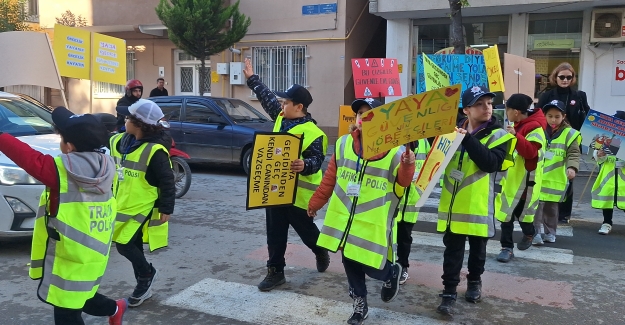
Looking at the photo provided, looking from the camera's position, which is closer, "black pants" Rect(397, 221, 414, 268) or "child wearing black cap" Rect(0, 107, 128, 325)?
"child wearing black cap" Rect(0, 107, 128, 325)

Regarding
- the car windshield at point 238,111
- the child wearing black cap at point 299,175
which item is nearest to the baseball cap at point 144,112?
the child wearing black cap at point 299,175

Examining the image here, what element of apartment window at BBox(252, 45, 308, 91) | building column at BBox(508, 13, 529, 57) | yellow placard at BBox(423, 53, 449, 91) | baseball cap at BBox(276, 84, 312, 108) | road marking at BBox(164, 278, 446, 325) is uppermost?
building column at BBox(508, 13, 529, 57)

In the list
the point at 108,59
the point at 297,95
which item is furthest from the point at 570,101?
the point at 108,59

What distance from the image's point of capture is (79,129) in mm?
Result: 3203

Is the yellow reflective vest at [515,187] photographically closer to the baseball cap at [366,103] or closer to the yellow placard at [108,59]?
the baseball cap at [366,103]

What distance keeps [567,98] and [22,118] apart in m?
6.85

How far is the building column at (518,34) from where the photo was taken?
14398 mm

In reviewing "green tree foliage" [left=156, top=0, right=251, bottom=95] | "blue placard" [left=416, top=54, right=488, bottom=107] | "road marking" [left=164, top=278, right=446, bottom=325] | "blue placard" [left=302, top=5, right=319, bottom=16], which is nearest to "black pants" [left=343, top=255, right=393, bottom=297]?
"road marking" [left=164, top=278, right=446, bottom=325]

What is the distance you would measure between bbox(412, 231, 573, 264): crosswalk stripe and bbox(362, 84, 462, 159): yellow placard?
117 inches

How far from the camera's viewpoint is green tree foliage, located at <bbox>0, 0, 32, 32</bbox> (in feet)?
63.6

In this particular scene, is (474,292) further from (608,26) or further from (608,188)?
(608,26)

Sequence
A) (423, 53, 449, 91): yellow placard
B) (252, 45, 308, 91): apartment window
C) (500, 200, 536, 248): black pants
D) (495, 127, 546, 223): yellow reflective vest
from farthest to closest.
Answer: (252, 45, 308, 91): apartment window < (423, 53, 449, 91): yellow placard < (500, 200, 536, 248): black pants < (495, 127, 546, 223): yellow reflective vest

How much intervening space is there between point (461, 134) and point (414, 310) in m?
1.47

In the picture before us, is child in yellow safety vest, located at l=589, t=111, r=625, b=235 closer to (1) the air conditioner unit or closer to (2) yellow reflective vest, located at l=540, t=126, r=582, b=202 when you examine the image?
(2) yellow reflective vest, located at l=540, t=126, r=582, b=202
